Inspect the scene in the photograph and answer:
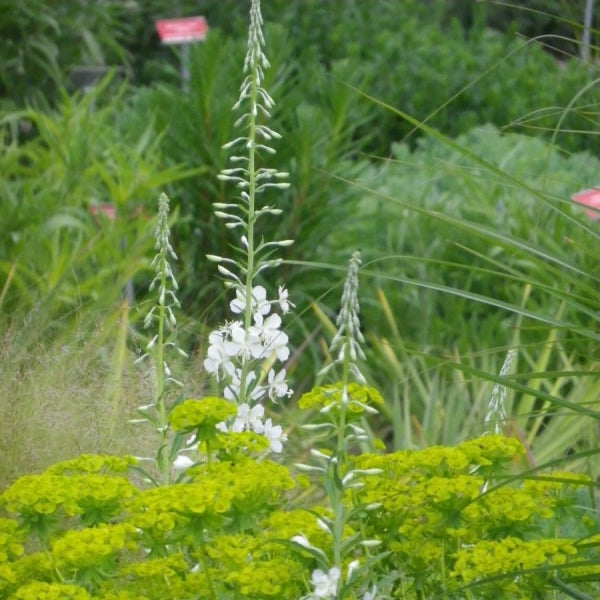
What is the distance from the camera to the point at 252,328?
2221 millimetres

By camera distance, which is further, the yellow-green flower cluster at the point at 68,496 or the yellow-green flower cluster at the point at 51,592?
the yellow-green flower cluster at the point at 68,496

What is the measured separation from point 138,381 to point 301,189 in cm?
201

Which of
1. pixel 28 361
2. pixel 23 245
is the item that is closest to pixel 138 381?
pixel 28 361

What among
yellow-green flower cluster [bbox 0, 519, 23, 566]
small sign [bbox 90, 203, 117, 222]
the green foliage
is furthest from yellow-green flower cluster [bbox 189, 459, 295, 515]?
small sign [bbox 90, 203, 117, 222]

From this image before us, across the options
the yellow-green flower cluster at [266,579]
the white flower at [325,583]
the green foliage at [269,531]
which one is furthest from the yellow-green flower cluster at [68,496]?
the white flower at [325,583]

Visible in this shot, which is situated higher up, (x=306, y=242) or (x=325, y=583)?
(x=325, y=583)

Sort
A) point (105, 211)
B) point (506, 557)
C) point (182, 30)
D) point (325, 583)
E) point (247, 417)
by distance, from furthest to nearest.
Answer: point (182, 30) → point (105, 211) → point (247, 417) → point (506, 557) → point (325, 583)

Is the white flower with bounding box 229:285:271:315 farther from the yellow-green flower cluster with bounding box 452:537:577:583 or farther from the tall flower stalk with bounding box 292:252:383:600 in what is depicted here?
the yellow-green flower cluster with bounding box 452:537:577:583

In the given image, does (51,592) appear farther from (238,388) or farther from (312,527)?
(238,388)

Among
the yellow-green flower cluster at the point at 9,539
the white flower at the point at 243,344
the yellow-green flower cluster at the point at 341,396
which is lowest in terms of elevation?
the yellow-green flower cluster at the point at 9,539

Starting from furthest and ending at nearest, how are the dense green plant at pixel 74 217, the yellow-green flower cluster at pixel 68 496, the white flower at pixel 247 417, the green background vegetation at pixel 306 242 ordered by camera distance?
the dense green plant at pixel 74 217
the green background vegetation at pixel 306 242
the white flower at pixel 247 417
the yellow-green flower cluster at pixel 68 496

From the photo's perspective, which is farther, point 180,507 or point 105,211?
point 105,211

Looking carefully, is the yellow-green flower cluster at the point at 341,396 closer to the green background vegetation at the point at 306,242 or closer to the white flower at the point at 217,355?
the green background vegetation at the point at 306,242

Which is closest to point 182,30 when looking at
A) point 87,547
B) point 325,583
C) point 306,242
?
point 306,242
